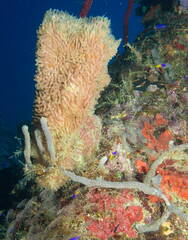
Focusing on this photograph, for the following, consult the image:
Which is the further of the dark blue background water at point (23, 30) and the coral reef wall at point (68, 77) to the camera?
the dark blue background water at point (23, 30)

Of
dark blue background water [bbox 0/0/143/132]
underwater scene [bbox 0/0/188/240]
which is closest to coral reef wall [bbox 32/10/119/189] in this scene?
underwater scene [bbox 0/0/188/240]

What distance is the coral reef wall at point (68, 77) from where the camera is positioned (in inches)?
109

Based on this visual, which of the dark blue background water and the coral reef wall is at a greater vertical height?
the dark blue background water

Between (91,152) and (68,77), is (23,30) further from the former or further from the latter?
(91,152)

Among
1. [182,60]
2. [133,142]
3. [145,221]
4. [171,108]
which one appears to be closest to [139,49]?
[182,60]

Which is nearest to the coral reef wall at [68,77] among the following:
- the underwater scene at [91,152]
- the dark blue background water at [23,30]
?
the underwater scene at [91,152]

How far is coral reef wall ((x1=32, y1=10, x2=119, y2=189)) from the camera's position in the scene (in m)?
2.77

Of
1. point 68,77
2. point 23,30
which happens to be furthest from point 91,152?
point 23,30

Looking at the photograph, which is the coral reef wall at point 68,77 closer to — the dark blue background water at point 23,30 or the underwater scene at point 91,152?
the underwater scene at point 91,152

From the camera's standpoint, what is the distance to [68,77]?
282 centimetres

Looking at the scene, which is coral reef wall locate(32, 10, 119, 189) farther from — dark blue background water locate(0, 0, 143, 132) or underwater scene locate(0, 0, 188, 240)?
dark blue background water locate(0, 0, 143, 132)

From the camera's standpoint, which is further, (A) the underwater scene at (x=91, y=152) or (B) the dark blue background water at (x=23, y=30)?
(B) the dark blue background water at (x=23, y=30)

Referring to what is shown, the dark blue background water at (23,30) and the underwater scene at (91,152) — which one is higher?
the dark blue background water at (23,30)

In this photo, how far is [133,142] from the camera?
3.35 metres
